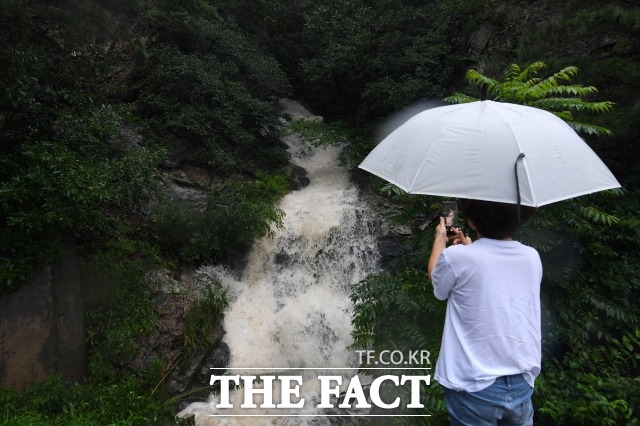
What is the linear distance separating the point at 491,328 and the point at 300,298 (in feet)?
21.7

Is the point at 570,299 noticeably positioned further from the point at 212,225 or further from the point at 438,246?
the point at 212,225

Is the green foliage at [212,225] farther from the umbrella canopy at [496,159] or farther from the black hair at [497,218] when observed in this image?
the black hair at [497,218]

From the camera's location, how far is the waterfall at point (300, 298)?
6.68 metres

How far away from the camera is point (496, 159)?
1.87 m

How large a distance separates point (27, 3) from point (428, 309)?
226 inches

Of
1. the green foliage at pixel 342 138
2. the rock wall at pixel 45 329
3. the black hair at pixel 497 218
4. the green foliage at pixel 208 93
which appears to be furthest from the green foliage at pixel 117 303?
the green foliage at pixel 342 138

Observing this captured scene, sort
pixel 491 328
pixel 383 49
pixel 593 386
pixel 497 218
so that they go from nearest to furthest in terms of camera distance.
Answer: pixel 491 328 < pixel 497 218 < pixel 593 386 < pixel 383 49

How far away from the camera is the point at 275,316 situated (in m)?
7.70

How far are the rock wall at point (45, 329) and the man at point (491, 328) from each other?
5865 millimetres

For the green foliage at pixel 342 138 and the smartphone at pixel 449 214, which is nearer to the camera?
the smartphone at pixel 449 214

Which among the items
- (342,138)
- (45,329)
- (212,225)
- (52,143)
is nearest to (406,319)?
(45,329)

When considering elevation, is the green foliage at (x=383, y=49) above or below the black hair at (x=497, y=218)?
above

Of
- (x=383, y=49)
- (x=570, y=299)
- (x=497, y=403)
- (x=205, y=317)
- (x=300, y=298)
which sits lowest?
(x=205, y=317)

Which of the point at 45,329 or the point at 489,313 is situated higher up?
the point at 489,313
